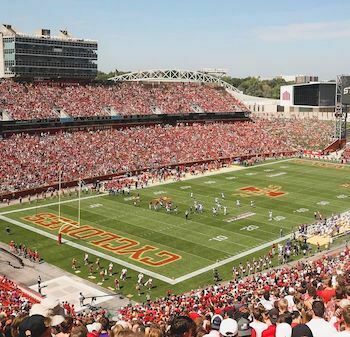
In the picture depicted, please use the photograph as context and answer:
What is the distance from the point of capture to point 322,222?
34.8 metres

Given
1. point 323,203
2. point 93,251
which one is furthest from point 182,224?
point 323,203

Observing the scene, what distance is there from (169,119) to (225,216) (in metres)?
33.6

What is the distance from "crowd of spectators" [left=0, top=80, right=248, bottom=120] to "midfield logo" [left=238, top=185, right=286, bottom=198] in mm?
22674

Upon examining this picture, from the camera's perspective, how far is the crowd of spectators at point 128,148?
46.7 m

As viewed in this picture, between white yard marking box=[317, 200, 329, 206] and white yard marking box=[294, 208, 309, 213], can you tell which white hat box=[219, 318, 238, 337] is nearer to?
white yard marking box=[294, 208, 309, 213]

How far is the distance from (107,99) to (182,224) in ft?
108

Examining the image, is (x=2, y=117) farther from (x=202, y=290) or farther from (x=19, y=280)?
(x=202, y=290)

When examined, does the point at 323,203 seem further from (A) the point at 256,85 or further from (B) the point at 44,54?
(A) the point at 256,85

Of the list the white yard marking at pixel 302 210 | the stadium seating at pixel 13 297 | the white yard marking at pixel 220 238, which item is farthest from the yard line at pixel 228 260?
the stadium seating at pixel 13 297

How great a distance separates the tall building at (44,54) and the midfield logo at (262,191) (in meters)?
40.5

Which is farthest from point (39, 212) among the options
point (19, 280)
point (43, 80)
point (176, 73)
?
point (176, 73)

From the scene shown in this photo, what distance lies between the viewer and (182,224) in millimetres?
35219

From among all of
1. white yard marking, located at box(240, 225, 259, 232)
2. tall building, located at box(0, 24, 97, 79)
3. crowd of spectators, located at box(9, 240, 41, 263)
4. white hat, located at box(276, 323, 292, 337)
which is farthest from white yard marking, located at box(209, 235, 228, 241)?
tall building, located at box(0, 24, 97, 79)

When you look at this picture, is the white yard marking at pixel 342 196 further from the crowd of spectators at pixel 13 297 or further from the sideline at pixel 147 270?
the crowd of spectators at pixel 13 297
